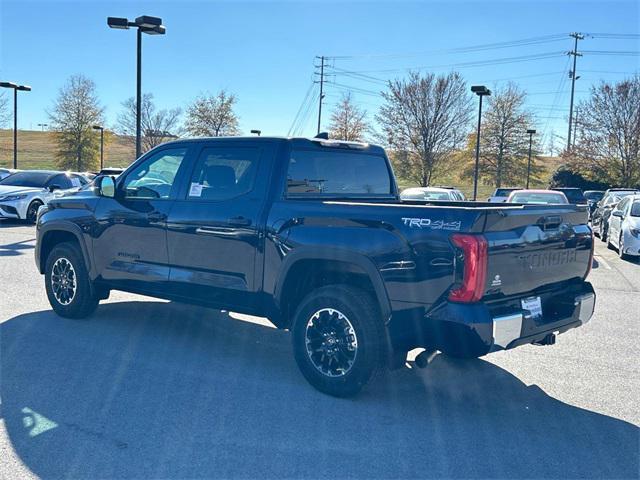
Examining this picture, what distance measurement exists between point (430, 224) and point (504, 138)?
45021 millimetres

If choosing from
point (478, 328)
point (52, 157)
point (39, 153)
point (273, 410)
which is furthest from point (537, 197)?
point (39, 153)

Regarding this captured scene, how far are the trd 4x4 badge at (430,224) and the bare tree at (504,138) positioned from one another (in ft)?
145

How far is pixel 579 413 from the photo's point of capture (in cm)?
470

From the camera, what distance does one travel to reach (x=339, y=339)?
4.85 metres

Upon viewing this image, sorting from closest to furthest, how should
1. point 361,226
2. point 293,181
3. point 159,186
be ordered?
point 361,226
point 293,181
point 159,186

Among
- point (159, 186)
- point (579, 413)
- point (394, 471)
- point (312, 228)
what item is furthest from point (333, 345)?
point (159, 186)

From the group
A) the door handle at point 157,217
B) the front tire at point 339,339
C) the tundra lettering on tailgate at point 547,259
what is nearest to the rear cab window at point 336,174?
the front tire at point 339,339

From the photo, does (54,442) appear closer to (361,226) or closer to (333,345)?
(333,345)

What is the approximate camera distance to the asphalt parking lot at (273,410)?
3.75 meters

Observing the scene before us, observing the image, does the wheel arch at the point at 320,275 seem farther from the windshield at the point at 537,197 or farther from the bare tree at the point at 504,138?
the bare tree at the point at 504,138

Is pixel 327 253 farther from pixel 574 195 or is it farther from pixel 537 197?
pixel 574 195

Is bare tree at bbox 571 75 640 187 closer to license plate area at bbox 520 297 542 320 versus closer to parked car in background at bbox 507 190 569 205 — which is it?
parked car in background at bbox 507 190 569 205

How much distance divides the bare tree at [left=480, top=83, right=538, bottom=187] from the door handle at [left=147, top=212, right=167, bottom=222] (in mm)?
43193

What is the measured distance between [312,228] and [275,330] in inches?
91.7
